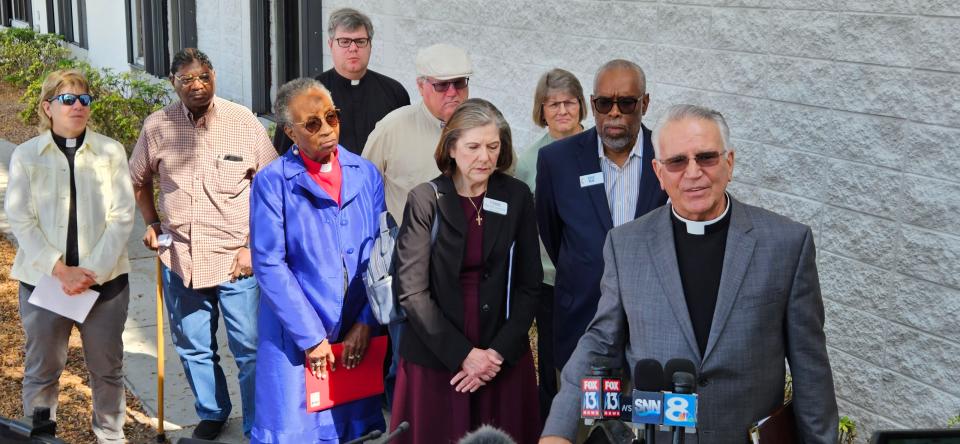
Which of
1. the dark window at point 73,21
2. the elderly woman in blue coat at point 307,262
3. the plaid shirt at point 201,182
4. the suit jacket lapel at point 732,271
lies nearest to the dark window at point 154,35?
the dark window at point 73,21

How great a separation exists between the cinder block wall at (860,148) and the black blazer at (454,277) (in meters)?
1.76

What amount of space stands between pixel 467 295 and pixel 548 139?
1428 mm

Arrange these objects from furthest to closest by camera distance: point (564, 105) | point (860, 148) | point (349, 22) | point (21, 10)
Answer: point (21, 10)
point (349, 22)
point (564, 105)
point (860, 148)

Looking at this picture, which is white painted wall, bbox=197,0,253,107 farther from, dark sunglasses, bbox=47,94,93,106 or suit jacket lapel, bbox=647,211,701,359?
suit jacket lapel, bbox=647,211,701,359

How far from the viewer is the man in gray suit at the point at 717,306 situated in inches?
136

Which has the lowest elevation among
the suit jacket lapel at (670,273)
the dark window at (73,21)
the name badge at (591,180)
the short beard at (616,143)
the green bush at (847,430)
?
the green bush at (847,430)

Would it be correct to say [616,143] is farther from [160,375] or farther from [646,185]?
[160,375]

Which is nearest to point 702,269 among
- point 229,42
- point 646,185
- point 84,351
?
point 646,185

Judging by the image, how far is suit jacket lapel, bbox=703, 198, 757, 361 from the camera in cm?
344

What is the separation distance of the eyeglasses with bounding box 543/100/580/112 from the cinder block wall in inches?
37.4

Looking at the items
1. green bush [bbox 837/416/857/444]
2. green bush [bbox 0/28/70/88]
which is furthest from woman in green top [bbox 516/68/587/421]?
green bush [bbox 0/28/70/88]

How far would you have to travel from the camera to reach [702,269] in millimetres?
3570

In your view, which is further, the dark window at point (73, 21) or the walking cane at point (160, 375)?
the dark window at point (73, 21)

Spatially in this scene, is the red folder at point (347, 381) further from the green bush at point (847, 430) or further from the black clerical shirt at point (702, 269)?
the green bush at point (847, 430)
